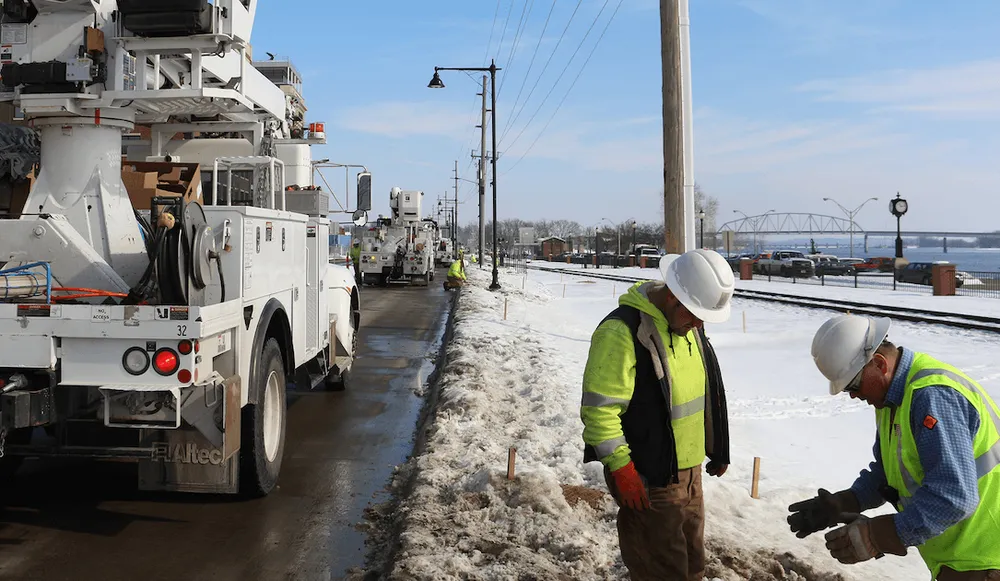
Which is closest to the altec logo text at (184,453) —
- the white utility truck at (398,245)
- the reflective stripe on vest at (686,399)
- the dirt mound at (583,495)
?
the dirt mound at (583,495)

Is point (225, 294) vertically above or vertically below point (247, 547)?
above

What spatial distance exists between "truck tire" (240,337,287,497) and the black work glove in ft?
12.5

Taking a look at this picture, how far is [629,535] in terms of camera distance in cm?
362

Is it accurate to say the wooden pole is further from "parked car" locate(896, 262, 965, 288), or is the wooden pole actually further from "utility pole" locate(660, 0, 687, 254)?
"parked car" locate(896, 262, 965, 288)

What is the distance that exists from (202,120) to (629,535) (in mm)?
5621

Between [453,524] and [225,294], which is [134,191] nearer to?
[225,294]

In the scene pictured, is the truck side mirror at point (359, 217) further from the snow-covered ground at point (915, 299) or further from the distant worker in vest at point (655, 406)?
the snow-covered ground at point (915, 299)

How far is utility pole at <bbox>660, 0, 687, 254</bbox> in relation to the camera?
8398 mm

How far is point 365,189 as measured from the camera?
8.69 meters

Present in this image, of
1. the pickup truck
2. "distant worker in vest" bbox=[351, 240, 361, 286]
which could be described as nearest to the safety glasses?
"distant worker in vest" bbox=[351, 240, 361, 286]

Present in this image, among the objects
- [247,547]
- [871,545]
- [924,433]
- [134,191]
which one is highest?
[134,191]

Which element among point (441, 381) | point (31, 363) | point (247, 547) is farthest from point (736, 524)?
point (441, 381)

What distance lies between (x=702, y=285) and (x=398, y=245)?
105ft

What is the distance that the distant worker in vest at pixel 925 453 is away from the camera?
2596 millimetres
